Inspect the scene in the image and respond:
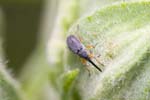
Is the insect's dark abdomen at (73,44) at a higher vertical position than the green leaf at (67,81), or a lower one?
higher

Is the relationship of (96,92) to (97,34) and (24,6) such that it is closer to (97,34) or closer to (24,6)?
(97,34)

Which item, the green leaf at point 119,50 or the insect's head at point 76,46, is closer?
the green leaf at point 119,50

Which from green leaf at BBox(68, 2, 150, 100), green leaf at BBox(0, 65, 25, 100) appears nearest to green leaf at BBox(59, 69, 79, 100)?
green leaf at BBox(68, 2, 150, 100)

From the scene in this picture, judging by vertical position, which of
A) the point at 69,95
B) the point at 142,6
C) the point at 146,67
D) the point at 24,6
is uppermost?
the point at 142,6

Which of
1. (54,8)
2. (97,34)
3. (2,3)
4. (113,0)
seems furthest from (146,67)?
(2,3)

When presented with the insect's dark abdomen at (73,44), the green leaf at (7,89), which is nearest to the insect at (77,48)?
the insect's dark abdomen at (73,44)

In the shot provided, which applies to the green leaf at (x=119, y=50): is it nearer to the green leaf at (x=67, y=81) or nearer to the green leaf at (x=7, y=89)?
the green leaf at (x=67, y=81)

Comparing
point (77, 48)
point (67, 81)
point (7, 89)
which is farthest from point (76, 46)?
point (7, 89)
